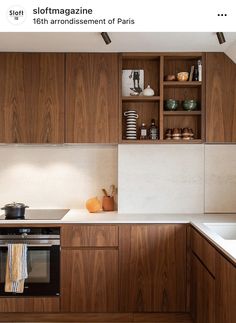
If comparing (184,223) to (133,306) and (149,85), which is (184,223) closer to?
(133,306)

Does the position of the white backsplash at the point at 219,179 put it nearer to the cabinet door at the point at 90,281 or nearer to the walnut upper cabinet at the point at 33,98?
the cabinet door at the point at 90,281

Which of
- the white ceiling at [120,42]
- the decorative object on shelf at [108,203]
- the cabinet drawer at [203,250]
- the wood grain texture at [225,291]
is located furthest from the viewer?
the decorative object on shelf at [108,203]

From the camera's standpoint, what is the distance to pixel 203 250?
244 cm

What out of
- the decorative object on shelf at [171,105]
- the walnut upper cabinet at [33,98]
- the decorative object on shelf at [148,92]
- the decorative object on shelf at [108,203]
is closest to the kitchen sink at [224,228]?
the decorative object on shelf at [108,203]

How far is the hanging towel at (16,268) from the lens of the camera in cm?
283

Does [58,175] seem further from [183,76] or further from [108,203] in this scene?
[183,76]

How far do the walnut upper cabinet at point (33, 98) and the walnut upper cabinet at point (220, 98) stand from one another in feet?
4.35

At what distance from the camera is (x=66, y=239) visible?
2904 mm

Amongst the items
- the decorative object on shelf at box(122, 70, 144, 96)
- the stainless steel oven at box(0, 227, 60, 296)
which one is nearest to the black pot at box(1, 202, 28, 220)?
the stainless steel oven at box(0, 227, 60, 296)

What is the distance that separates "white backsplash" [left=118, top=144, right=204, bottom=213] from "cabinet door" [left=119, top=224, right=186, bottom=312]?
16.0 inches

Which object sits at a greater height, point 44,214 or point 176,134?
point 176,134

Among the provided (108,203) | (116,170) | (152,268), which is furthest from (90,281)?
(116,170)

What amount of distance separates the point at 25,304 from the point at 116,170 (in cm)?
147
